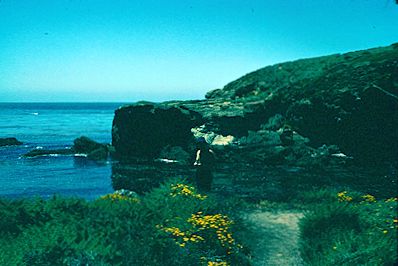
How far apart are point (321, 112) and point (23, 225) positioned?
100 feet

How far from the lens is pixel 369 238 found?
8.25 metres

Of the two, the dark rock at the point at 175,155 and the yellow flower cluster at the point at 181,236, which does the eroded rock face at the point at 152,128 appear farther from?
the yellow flower cluster at the point at 181,236

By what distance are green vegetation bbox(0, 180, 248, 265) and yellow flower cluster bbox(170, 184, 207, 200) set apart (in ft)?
2.03

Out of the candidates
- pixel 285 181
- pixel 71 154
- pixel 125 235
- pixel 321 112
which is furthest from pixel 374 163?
pixel 71 154

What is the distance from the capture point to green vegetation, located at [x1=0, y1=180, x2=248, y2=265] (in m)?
7.27

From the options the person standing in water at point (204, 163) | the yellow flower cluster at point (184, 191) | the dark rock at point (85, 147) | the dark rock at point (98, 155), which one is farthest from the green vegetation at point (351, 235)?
the dark rock at point (85, 147)

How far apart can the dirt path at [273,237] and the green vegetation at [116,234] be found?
22.0 inches

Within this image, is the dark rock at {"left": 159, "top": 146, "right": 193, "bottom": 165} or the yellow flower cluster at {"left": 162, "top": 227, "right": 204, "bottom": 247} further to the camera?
the dark rock at {"left": 159, "top": 146, "right": 193, "bottom": 165}

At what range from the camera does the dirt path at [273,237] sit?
9336 mm

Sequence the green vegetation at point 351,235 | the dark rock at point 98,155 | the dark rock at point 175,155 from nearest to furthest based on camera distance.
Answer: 1. the green vegetation at point 351,235
2. the dark rock at point 175,155
3. the dark rock at point 98,155

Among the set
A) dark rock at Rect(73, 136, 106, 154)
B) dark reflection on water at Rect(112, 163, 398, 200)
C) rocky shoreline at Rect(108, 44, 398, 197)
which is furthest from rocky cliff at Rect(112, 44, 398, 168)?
dark rock at Rect(73, 136, 106, 154)

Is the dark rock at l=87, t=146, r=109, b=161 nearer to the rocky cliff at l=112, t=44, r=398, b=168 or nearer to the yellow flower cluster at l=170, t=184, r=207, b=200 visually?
the rocky cliff at l=112, t=44, r=398, b=168

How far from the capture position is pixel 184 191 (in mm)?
11969

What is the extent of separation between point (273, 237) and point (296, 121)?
27.1m
